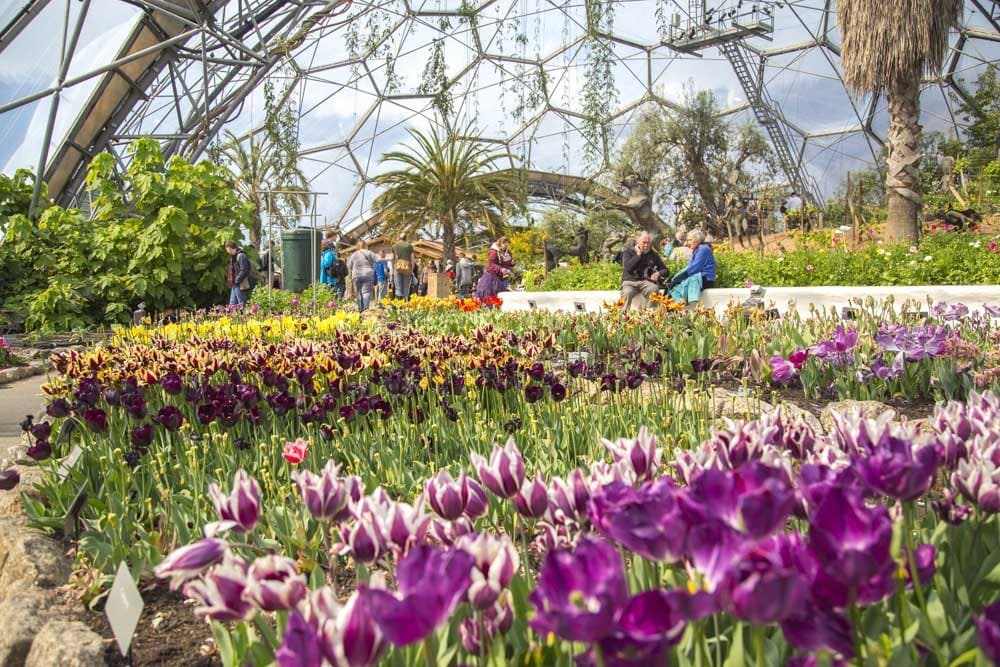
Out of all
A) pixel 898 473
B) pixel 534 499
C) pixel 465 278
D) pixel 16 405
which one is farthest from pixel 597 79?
pixel 465 278

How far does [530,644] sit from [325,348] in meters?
3.92

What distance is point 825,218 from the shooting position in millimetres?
30078

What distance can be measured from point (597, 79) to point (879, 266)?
6.65 metres

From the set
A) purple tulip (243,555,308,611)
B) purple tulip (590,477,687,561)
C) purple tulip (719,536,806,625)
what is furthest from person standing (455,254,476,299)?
purple tulip (719,536,806,625)

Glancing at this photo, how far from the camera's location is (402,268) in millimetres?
17719

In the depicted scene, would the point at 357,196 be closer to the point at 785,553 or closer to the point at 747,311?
the point at 747,311

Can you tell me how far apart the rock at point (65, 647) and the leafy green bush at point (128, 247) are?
1193cm

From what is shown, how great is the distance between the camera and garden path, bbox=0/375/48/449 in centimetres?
586

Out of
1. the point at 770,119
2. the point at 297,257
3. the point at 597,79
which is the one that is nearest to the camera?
the point at 597,79

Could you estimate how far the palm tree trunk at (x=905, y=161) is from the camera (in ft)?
44.8

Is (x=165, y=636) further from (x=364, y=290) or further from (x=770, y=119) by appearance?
(x=770, y=119)

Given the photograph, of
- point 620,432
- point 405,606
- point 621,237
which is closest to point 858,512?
point 405,606

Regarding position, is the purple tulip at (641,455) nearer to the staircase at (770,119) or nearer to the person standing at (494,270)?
the person standing at (494,270)

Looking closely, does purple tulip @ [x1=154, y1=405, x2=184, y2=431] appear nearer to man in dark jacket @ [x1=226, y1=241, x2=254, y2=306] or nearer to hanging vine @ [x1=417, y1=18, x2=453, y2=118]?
hanging vine @ [x1=417, y1=18, x2=453, y2=118]
